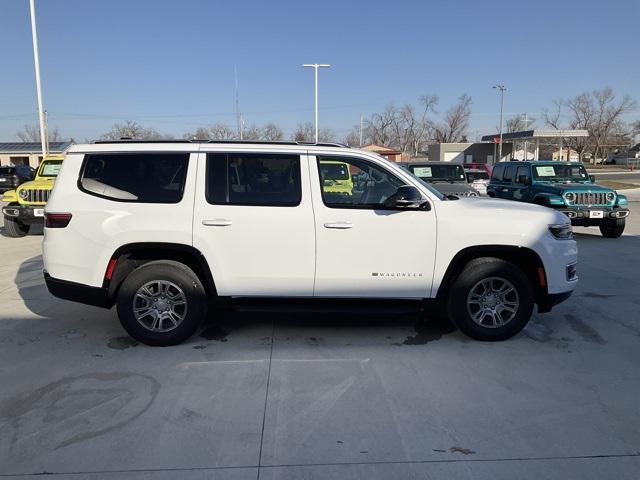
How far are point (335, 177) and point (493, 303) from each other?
75.1 inches

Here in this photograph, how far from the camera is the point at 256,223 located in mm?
4555

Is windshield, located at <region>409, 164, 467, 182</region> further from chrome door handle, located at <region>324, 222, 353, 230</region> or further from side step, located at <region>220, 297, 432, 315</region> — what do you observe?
chrome door handle, located at <region>324, 222, 353, 230</region>

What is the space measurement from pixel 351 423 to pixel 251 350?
60.6 inches

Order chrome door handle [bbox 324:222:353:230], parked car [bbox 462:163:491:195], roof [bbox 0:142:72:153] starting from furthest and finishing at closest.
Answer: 1. roof [bbox 0:142:72:153]
2. parked car [bbox 462:163:491:195]
3. chrome door handle [bbox 324:222:353:230]

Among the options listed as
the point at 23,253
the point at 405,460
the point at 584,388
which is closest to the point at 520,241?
the point at 584,388

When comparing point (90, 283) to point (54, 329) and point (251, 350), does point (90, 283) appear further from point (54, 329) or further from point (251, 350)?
point (251, 350)

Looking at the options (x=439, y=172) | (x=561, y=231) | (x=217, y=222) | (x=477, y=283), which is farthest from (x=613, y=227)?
(x=217, y=222)

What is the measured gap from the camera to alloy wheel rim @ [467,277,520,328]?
15.6 ft

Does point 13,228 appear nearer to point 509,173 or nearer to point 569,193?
point 509,173

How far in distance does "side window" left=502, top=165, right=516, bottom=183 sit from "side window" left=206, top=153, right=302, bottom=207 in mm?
9691

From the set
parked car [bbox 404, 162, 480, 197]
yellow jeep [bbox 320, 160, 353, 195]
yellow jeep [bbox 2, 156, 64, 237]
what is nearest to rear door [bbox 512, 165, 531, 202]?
parked car [bbox 404, 162, 480, 197]

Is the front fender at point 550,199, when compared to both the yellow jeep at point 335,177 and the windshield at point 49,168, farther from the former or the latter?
the windshield at point 49,168

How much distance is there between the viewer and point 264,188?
183 inches

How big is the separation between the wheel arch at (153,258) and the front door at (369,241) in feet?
3.42
